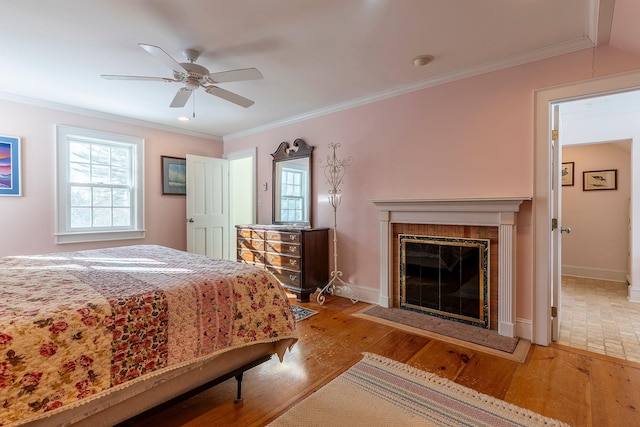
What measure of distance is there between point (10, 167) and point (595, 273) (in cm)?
804

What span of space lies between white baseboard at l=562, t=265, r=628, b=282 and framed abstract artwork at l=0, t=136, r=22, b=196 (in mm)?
7776

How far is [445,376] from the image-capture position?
6.61 ft

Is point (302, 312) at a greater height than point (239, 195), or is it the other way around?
point (239, 195)

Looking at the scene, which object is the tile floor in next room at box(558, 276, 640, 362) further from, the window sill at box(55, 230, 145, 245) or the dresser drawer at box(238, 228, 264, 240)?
the window sill at box(55, 230, 145, 245)

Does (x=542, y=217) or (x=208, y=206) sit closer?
(x=542, y=217)

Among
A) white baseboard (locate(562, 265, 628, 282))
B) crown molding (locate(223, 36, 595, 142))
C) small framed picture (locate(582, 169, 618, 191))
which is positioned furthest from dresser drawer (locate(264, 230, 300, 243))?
small framed picture (locate(582, 169, 618, 191))

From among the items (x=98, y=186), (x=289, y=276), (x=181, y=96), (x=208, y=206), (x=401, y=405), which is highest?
(x=181, y=96)

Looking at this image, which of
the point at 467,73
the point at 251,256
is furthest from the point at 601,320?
the point at 251,256

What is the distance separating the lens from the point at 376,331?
273 centimetres

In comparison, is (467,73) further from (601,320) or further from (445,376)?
(601,320)

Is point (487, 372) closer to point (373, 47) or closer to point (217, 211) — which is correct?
point (373, 47)

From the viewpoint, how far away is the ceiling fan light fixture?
258cm

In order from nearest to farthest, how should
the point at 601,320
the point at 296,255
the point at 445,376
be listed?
the point at 445,376
the point at 601,320
the point at 296,255

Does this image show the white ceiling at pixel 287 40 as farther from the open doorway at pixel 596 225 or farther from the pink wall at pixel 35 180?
the open doorway at pixel 596 225
